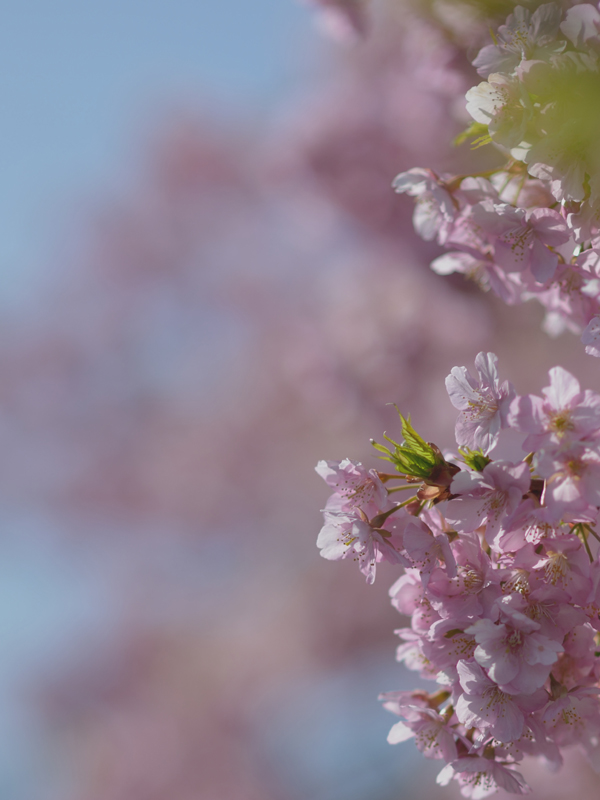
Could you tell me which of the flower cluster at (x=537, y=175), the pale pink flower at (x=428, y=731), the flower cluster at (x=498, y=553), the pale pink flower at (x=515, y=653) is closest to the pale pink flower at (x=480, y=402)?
the flower cluster at (x=498, y=553)

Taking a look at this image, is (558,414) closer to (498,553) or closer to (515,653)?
(498,553)

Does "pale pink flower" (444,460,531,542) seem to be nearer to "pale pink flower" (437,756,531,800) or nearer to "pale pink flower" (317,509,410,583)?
"pale pink flower" (317,509,410,583)

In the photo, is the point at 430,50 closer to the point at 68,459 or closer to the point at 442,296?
the point at 442,296

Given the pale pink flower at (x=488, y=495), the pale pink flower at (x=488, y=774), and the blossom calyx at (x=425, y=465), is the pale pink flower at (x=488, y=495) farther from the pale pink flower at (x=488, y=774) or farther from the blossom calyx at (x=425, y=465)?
the pale pink flower at (x=488, y=774)

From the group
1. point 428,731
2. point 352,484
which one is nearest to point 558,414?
point 352,484

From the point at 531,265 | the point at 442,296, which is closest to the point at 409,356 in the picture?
the point at 442,296

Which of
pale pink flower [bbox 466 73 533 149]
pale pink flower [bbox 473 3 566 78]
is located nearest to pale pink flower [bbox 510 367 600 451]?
pale pink flower [bbox 466 73 533 149]
